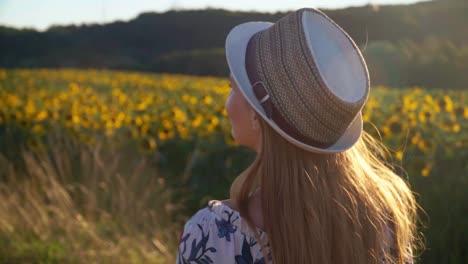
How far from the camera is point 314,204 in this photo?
1550mm

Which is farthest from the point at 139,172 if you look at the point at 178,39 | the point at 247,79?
the point at 178,39

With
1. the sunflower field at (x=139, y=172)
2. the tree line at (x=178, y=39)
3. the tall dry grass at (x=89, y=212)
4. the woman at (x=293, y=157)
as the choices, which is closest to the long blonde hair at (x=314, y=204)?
the woman at (x=293, y=157)

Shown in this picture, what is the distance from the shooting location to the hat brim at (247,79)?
5.06 ft

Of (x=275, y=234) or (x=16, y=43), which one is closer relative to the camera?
(x=275, y=234)

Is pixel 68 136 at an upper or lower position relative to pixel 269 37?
lower

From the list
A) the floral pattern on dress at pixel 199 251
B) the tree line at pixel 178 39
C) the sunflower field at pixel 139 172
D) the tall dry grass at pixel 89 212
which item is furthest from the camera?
the tree line at pixel 178 39

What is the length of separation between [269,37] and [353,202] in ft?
1.36

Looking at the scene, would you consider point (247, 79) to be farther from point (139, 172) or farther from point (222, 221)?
point (139, 172)

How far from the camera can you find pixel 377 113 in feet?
20.0

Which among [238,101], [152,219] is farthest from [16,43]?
[238,101]

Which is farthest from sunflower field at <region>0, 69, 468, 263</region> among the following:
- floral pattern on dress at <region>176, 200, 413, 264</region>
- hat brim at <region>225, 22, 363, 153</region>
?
floral pattern on dress at <region>176, 200, 413, 264</region>

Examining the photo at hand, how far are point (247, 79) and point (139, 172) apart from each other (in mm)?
3371

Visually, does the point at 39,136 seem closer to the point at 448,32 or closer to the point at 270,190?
the point at 270,190

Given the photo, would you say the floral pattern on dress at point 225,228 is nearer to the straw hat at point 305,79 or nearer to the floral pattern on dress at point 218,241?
the floral pattern on dress at point 218,241
